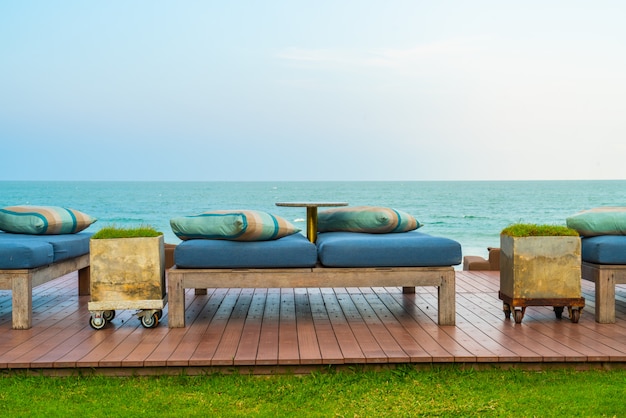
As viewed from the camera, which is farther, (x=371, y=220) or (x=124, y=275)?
(x=371, y=220)

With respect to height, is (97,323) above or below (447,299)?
below

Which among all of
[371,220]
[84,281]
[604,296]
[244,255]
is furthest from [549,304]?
[84,281]

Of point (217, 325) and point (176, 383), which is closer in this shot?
point (176, 383)

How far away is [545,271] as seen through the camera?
3607 millimetres

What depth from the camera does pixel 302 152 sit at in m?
30.7

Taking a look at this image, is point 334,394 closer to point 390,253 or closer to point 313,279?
point 313,279

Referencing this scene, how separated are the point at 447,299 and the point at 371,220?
0.80 meters

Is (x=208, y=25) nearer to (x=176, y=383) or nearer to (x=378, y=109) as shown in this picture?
(x=378, y=109)

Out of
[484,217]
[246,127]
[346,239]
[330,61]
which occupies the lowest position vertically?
[484,217]

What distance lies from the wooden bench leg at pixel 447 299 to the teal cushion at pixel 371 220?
2.23 ft

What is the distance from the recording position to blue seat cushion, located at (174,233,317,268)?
358cm

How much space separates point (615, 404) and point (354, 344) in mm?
1169

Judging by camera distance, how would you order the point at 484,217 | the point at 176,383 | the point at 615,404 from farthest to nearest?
the point at 484,217 < the point at 176,383 < the point at 615,404

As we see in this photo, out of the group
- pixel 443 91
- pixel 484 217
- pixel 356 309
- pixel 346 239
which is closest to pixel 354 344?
pixel 346 239
